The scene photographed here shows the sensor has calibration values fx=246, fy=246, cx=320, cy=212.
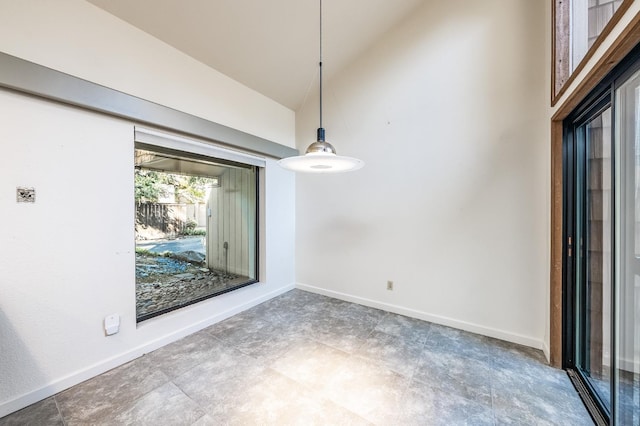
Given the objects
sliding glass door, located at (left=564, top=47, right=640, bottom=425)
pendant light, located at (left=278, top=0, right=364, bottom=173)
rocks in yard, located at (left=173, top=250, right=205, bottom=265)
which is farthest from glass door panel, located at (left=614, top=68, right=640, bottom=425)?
rocks in yard, located at (left=173, top=250, right=205, bottom=265)

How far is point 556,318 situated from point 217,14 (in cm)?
410

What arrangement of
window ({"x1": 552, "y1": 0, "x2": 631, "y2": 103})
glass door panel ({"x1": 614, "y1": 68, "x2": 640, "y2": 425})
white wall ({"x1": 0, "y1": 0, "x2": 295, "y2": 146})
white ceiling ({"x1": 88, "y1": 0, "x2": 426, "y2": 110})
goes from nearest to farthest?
glass door panel ({"x1": 614, "y1": 68, "x2": 640, "y2": 425}), window ({"x1": 552, "y1": 0, "x2": 631, "y2": 103}), white wall ({"x1": 0, "y1": 0, "x2": 295, "y2": 146}), white ceiling ({"x1": 88, "y1": 0, "x2": 426, "y2": 110})

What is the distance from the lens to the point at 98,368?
2018mm

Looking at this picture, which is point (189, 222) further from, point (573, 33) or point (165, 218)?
point (573, 33)

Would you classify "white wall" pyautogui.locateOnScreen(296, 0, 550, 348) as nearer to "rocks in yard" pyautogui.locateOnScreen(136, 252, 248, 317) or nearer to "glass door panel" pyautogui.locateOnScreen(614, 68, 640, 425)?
"glass door panel" pyautogui.locateOnScreen(614, 68, 640, 425)

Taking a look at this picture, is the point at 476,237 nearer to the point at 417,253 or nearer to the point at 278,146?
the point at 417,253

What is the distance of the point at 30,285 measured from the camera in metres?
1.73

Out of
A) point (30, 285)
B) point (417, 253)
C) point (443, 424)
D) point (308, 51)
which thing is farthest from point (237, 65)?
point (443, 424)

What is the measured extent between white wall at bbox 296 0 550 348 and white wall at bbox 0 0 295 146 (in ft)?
5.20

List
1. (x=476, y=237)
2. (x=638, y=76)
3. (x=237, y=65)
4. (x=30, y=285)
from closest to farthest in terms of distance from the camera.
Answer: (x=638, y=76) < (x=30, y=285) < (x=476, y=237) < (x=237, y=65)

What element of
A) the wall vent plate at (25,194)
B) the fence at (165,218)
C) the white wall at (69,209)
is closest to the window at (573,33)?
the white wall at (69,209)

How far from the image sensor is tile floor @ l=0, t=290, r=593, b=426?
1604 millimetres

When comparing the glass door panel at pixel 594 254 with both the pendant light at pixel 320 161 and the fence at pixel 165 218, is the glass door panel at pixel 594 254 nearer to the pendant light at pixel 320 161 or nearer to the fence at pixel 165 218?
the pendant light at pixel 320 161

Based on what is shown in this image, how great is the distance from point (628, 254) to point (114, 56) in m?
3.82
